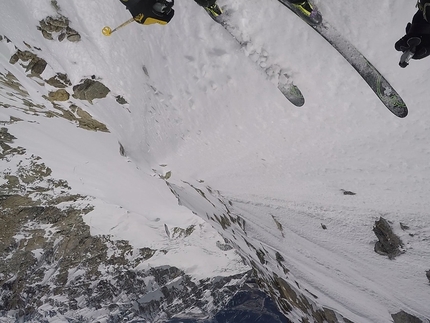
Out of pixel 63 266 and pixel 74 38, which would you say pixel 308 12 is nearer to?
pixel 74 38

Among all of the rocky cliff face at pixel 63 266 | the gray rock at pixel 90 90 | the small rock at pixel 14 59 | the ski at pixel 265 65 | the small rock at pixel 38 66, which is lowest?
the rocky cliff face at pixel 63 266

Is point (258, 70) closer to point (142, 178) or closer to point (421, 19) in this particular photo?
point (421, 19)

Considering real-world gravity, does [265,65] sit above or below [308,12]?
below

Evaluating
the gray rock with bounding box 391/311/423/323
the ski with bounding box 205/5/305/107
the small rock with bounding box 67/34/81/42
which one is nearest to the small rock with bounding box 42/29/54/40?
the small rock with bounding box 67/34/81/42

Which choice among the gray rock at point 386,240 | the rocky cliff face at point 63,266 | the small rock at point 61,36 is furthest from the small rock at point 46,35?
the rocky cliff face at point 63,266

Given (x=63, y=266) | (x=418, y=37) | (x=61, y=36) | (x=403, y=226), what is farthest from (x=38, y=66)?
(x=63, y=266)

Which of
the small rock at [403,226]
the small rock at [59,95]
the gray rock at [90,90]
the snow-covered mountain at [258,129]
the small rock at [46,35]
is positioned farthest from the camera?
the small rock at [59,95]

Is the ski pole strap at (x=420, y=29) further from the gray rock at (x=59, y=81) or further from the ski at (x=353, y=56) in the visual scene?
the gray rock at (x=59, y=81)

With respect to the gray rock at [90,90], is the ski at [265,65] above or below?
above
